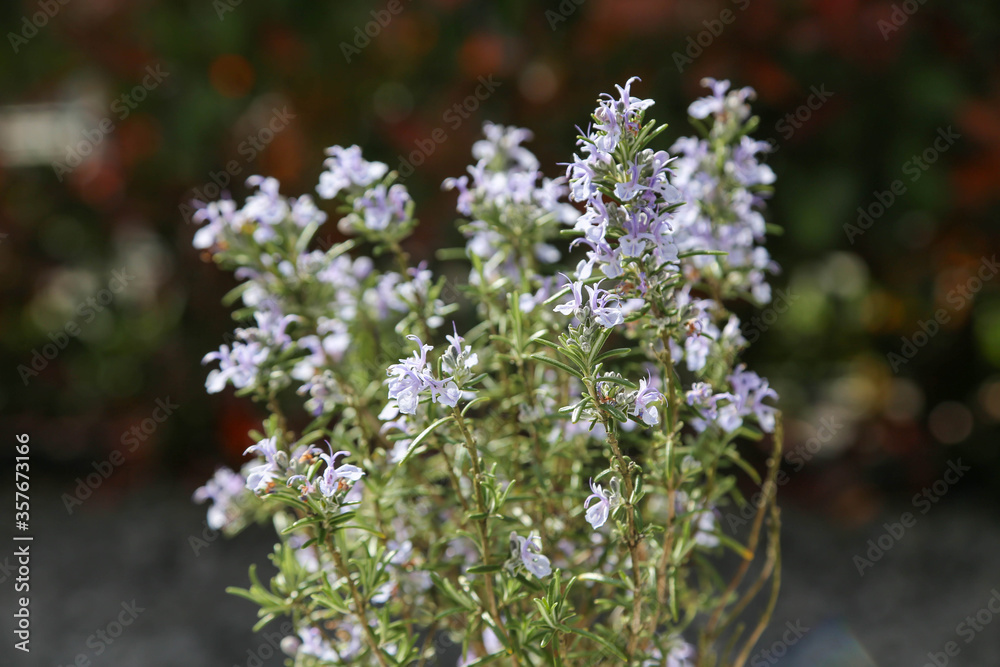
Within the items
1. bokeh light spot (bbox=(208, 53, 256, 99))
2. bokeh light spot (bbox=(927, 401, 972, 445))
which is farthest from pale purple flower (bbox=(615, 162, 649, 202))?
bokeh light spot (bbox=(927, 401, 972, 445))

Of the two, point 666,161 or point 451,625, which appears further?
point 451,625

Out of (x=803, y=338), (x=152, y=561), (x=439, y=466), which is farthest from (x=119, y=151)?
(x=803, y=338)

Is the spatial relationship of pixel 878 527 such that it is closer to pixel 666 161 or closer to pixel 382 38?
pixel 382 38

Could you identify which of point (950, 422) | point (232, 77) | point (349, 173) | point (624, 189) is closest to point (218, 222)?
point (349, 173)

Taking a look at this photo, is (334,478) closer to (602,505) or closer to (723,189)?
(602,505)

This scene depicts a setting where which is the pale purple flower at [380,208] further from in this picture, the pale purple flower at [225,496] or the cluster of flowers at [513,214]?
the pale purple flower at [225,496]

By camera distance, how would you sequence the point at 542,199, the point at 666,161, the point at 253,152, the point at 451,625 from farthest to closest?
1. the point at 253,152
2. the point at 451,625
3. the point at 542,199
4. the point at 666,161

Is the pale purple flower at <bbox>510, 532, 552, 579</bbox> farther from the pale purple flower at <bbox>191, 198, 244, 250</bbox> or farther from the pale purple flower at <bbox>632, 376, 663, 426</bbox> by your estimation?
the pale purple flower at <bbox>191, 198, 244, 250</bbox>
